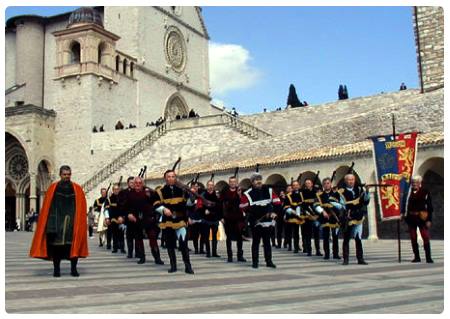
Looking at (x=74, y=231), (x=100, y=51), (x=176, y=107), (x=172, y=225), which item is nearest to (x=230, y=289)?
(x=172, y=225)

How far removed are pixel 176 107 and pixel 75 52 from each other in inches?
473

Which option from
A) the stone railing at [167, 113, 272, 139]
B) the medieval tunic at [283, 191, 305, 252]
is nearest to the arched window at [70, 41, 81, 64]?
the stone railing at [167, 113, 272, 139]

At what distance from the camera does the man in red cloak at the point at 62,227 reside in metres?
8.74

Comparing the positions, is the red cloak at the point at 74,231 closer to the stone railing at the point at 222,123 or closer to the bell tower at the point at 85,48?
the stone railing at the point at 222,123

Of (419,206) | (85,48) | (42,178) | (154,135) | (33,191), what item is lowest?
(419,206)

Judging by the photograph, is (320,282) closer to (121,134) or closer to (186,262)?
(186,262)

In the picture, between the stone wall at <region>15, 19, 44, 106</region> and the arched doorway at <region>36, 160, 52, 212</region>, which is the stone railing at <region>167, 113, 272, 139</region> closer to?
the arched doorway at <region>36, 160, 52, 212</region>

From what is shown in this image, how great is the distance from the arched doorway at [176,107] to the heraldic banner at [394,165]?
40.0m

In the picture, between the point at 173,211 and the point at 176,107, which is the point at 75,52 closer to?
the point at 176,107

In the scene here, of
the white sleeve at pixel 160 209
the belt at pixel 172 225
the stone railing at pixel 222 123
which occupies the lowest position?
the belt at pixel 172 225

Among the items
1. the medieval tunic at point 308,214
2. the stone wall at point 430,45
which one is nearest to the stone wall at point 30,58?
the stone wall at point 430,45

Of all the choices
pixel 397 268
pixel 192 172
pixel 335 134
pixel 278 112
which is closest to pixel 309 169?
pixel 335 134

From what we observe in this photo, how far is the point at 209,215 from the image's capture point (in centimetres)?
1330

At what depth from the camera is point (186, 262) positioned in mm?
9203
